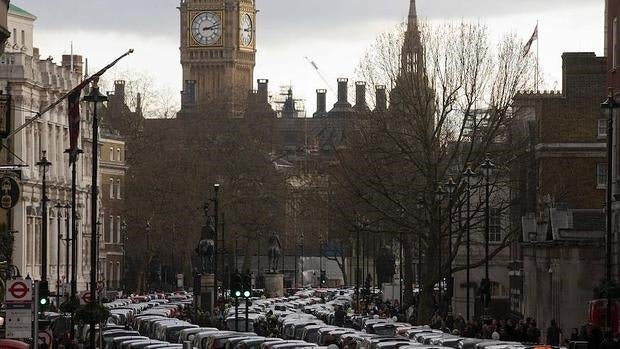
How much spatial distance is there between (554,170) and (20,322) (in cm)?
5810

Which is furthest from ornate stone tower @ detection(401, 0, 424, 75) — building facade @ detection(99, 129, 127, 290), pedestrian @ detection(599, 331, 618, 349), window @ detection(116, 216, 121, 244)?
window @ detection(116, 216, 121, 244)

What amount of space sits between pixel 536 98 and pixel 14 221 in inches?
1621

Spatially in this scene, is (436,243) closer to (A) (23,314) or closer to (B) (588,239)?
(B) (588,239)

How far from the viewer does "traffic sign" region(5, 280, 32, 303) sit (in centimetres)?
3922

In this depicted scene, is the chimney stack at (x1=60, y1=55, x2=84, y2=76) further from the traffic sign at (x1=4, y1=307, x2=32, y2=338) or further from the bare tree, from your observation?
the traffic sign at (x1=4, y1=307, x2=32, y2=338)

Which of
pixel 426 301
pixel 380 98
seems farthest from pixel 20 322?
pixel 380 98

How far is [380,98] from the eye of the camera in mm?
100312

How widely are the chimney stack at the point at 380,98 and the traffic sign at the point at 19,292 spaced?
60092 mm

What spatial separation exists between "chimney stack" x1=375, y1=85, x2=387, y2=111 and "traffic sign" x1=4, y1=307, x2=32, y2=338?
6072 centimetres

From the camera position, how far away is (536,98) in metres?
97.6

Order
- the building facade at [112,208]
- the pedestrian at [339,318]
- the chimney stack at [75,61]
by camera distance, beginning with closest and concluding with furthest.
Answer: the pedestrian at [339,318] → the building facade at [112,208] → the chimney stack at [75,61]

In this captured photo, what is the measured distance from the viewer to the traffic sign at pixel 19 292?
129 feet

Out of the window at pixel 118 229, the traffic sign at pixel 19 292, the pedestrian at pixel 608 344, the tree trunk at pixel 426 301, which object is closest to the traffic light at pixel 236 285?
the pedestrian at pixel 608 344

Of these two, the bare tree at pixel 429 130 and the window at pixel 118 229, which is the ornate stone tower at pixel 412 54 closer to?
the bare tree at pixel 429 130
